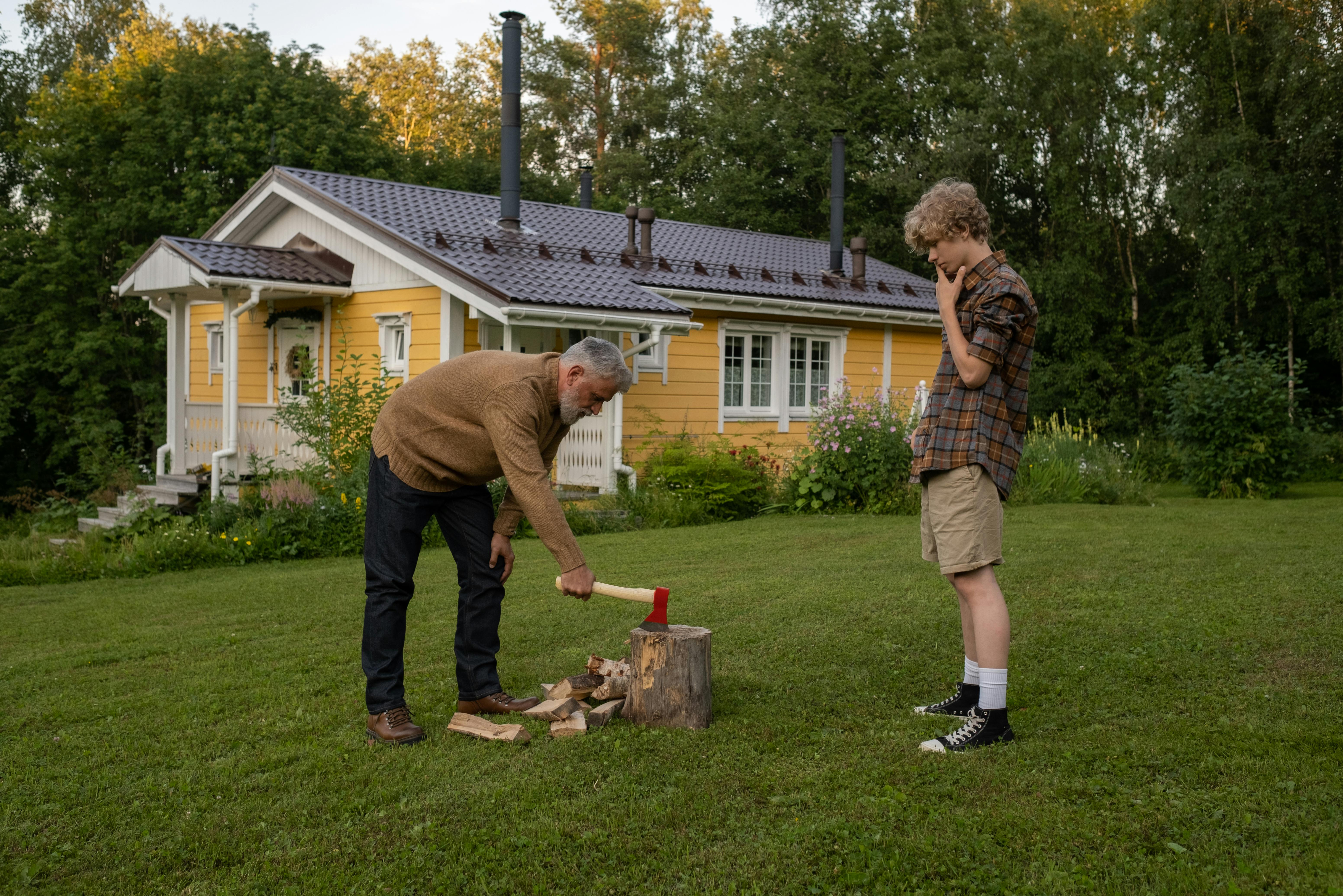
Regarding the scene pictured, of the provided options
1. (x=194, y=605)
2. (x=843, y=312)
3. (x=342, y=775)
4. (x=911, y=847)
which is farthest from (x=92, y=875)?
(x=843, y=312)

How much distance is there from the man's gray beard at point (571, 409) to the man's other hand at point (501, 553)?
0.60 metres

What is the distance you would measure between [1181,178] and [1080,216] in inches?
92.7

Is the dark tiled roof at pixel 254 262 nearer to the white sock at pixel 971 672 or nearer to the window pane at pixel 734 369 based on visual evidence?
the window pane at pixel 734 369

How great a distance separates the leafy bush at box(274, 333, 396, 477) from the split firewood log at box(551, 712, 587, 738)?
7.22 m

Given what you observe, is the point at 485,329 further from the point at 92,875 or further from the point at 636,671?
the point at 92,875

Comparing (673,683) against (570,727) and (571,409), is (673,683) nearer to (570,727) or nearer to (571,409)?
(570,727)

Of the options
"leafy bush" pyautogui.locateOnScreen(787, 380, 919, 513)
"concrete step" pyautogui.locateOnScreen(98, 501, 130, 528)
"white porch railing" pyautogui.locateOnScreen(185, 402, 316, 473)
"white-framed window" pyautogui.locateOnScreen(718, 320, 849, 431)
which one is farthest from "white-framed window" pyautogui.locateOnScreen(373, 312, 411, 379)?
"leafy bush" pyautogui.locateOnScreen(787, 380, 919, 513)

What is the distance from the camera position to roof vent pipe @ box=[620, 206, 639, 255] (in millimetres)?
15844

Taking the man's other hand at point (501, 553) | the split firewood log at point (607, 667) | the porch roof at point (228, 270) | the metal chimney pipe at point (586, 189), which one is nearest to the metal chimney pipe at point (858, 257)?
the metal chimney pipe at point (586, 189)

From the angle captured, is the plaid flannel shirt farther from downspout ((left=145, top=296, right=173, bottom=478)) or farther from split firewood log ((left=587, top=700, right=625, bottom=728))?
downspout ((left=145, top=296, right=173, bottom=478))

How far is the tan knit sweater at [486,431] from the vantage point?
152 inches

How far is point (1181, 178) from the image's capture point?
22.2m

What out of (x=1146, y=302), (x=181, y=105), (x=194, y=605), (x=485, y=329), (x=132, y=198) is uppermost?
(x=181, y=105)

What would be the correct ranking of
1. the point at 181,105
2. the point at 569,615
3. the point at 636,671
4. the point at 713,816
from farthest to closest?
1. the point at 181,105
2. the point at 569,615
3. the point at 636,671
4. the point at 713,816
